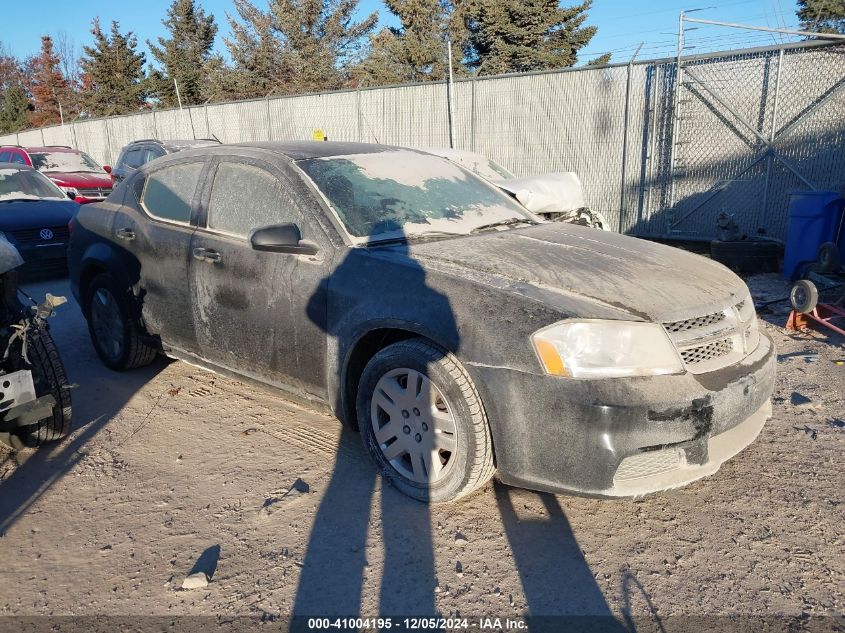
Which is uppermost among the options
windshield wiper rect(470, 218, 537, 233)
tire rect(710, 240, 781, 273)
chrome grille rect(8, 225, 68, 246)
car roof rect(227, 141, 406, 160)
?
car roof rect(227, 141, 406, 160)

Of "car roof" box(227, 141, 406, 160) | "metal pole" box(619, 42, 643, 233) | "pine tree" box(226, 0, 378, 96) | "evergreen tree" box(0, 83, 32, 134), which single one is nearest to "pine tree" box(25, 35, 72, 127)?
"evergreen tree" box(0, 83, 32, 134)

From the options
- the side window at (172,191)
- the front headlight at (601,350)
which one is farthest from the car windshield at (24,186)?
the front headlight at (601,350)

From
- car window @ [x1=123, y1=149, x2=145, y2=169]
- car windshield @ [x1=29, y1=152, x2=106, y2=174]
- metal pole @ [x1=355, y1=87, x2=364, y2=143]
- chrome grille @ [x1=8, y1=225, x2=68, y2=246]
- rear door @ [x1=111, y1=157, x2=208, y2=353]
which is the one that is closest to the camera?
rear door @ [x1=111, y1=157, x2=208, y2=353]

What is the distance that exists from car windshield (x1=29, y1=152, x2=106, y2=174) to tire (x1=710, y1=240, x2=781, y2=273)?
12878mm

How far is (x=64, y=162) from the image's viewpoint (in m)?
14.3

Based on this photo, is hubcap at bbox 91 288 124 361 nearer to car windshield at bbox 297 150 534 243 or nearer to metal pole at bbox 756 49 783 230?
car windshield at bbox 297 150 534 243

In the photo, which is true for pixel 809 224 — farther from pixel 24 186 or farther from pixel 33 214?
pixel 24 186

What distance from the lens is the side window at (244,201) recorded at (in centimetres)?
373

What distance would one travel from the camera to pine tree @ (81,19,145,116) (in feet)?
149

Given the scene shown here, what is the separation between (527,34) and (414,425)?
3208 centimetres

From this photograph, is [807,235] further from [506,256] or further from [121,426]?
[121,426]

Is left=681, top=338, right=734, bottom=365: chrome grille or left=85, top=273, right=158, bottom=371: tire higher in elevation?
left=681, top=338, right=734, bottom=365: chrome grille

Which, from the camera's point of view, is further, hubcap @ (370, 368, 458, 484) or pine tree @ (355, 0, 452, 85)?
pine tree @ (355, 0, 452, 85)

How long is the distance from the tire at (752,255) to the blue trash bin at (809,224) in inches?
28.1
